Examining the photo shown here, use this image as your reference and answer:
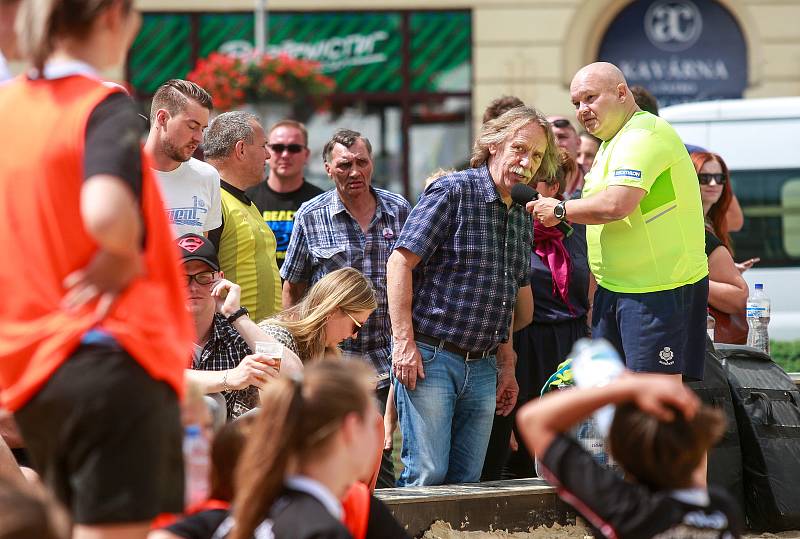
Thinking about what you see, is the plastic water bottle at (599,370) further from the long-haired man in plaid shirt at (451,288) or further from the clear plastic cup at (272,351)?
the long-haired man in plaid shirt at (451,288)

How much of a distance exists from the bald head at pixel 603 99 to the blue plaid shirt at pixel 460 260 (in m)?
0.52

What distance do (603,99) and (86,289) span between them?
3054mm

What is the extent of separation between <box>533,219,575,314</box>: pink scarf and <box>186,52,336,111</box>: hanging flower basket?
802cm

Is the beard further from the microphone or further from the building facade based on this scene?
the building facade

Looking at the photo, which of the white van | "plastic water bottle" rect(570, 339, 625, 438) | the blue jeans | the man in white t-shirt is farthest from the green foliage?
"plastic water bottle" rect(570, 339, 625, 438)

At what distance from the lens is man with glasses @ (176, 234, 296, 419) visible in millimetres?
4785

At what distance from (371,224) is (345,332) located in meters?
1.14

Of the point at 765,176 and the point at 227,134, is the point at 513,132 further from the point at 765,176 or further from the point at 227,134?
the point at 765,176

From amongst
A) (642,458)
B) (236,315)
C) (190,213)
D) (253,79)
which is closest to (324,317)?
(236,315)

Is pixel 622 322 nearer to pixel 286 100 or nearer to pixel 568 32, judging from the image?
A: pixel 286 100

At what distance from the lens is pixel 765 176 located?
30.6 ft

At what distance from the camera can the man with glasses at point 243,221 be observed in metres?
5.81

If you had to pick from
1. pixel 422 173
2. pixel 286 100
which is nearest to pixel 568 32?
pixel 422 173

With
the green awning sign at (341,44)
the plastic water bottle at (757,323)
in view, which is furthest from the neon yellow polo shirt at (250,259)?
the green awning sign at (341,44)
